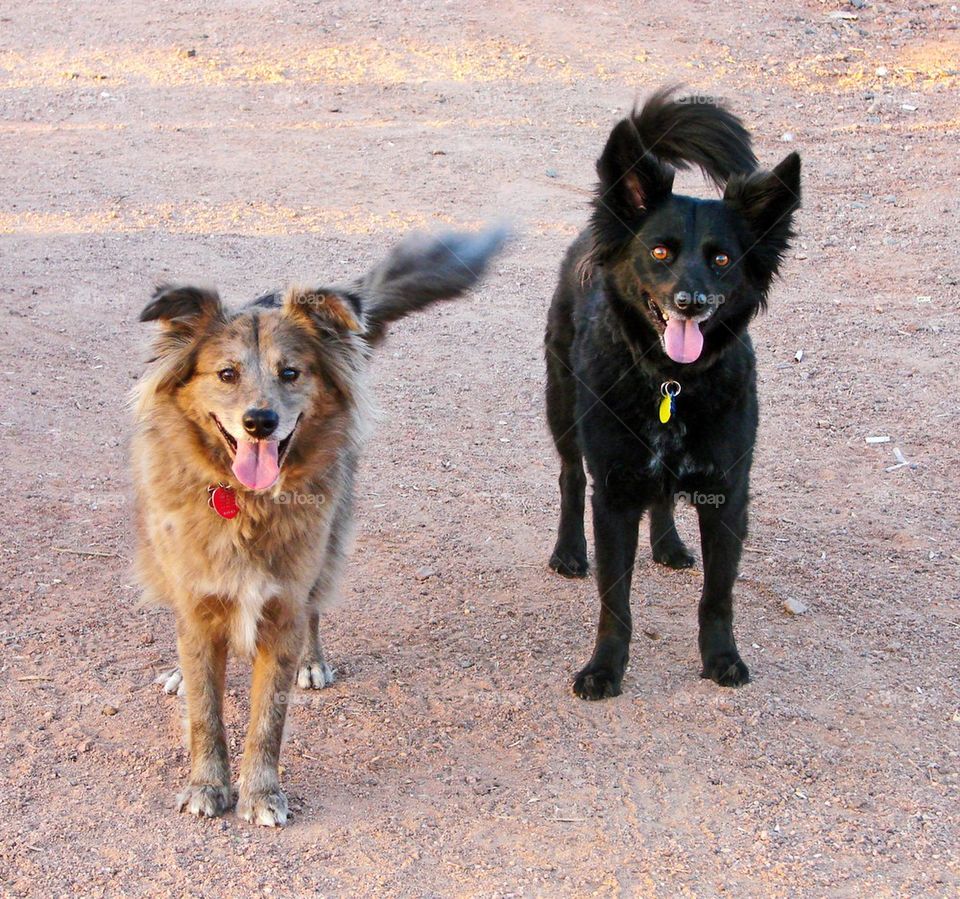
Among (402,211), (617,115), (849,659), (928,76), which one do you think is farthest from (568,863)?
(928,76)

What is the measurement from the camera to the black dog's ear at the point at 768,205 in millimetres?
4914

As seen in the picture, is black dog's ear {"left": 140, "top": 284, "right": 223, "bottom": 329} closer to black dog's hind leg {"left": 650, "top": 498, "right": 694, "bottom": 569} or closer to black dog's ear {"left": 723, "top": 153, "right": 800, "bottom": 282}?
black dog's ear {"left": 723, "top": 153, "right": 800, "bottom": 282}

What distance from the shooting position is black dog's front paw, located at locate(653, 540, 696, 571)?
20.5 feet

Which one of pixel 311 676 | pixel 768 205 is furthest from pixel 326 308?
pixel 768 205

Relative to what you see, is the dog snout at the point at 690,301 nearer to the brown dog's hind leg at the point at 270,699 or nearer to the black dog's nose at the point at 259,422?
the black dog's nose at the point at 259,422

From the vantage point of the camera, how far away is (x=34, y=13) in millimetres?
15742

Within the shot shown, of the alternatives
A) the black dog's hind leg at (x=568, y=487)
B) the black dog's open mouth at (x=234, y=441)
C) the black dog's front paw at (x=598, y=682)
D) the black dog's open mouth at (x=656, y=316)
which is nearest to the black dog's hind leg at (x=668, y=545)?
the black dog's hind leg at (x=568, y=487)

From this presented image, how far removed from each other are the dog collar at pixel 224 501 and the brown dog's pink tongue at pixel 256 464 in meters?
0.14

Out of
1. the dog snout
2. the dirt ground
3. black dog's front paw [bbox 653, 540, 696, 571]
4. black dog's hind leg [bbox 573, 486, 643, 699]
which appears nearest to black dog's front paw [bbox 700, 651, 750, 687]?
the dirt ground

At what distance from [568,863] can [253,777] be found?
1.12m

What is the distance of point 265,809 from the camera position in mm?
4191

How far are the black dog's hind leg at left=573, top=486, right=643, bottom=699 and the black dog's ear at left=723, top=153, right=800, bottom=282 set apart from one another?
1175mm

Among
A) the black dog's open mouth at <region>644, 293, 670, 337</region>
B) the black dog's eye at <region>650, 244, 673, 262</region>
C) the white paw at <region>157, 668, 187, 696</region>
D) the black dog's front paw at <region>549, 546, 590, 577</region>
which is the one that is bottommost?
the black dog's front paw at <region>549, 546, 590, 577</region>

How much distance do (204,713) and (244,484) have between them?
83cm
